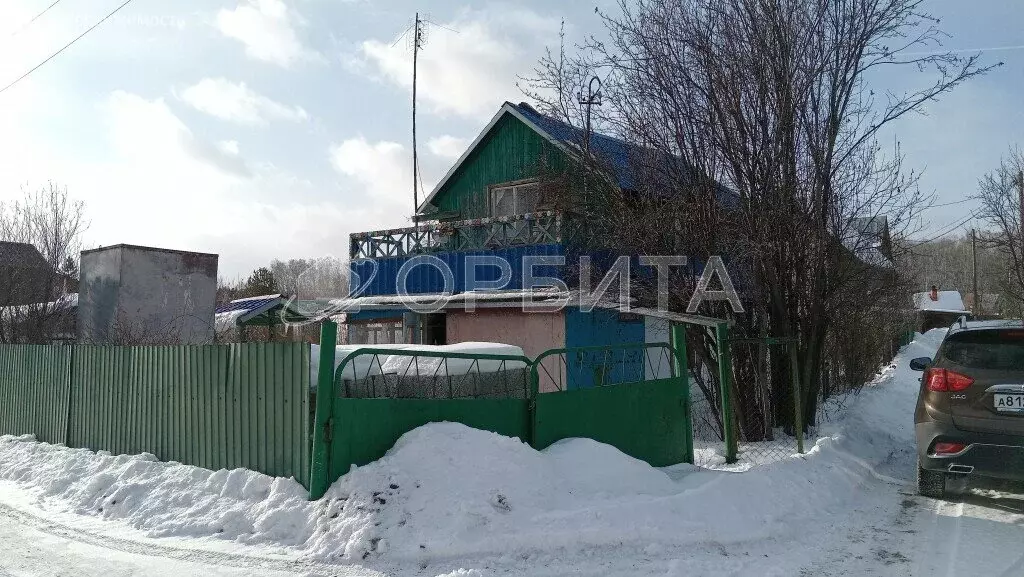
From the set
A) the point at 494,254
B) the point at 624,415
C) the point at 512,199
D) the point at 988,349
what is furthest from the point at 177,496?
the point at 512,199

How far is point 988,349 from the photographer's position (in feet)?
21.7

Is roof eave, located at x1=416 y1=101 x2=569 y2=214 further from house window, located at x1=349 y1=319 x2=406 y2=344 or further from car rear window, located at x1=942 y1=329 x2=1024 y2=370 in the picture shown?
car rear window, located at x1=942 y1=329 x2=1024 y2=370

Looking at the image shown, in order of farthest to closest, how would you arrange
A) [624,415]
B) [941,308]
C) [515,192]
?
[941,308] → [515,192] → [624,415]

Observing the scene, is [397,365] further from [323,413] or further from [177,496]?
[177,496]

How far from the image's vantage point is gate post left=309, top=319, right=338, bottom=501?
5.71 m

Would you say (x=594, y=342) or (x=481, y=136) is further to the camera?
(x=481, y=136)

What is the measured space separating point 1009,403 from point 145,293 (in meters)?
17.9

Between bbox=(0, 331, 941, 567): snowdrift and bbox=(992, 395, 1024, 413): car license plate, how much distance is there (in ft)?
5.42

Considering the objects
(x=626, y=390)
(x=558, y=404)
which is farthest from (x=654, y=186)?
(x=558, y=404)

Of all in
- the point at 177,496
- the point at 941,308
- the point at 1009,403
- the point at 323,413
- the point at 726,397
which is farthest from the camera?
the point at 941,308

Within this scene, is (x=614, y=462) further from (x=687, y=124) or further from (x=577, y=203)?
(x=577, y=203)

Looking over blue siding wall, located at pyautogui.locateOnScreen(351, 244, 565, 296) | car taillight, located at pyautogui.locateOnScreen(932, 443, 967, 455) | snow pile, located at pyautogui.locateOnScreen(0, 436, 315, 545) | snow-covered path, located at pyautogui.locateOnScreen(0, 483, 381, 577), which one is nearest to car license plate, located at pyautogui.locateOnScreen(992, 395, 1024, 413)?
car taillight, located at pyautogui.locateOnScreen(932, 443, 967, 455)

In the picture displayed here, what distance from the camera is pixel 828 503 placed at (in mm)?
6770

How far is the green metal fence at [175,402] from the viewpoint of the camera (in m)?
6.46
